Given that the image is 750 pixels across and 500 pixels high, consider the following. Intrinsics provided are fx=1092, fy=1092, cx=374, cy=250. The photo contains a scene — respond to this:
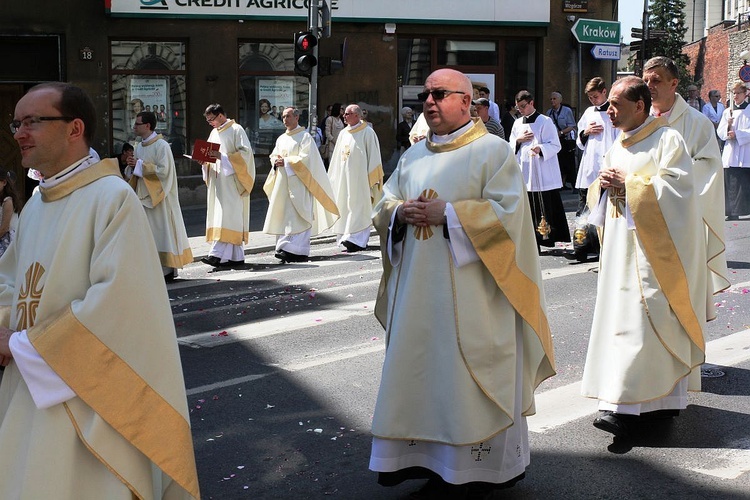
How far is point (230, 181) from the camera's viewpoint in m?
13.8

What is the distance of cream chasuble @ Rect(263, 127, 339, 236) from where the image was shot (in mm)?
14086

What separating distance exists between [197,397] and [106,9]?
15.8 meters

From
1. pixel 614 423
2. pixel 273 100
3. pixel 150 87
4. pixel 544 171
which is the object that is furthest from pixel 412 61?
pixel 614 423

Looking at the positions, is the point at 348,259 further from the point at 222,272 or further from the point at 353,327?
the point at 353,327

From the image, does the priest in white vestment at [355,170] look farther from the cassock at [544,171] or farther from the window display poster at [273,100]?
the window display poster at [273,100]

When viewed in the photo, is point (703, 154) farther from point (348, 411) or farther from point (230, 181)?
point (230, 181)

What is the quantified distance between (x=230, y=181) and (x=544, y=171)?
155 inches

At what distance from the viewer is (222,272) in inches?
515

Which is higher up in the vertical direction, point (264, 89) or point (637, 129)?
point (264, 89)

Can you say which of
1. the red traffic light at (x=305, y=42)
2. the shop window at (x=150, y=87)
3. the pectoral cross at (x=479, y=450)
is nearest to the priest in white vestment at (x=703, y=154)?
the pectoral cross at (x=479, y=450)

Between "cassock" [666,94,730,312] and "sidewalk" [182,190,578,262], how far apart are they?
8194 mm

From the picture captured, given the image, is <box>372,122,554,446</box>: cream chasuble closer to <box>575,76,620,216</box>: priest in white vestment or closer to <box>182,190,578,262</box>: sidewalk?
<box>575,76,620,216</box>: priest in white vestment

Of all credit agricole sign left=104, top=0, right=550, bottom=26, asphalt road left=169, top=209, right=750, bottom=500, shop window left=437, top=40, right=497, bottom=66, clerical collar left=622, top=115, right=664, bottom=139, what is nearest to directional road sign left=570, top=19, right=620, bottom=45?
credit agricole sign left=104, top=0, right=550, bottom=26

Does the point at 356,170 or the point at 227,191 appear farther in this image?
the point at 356,170
